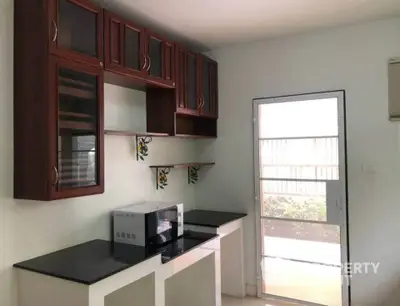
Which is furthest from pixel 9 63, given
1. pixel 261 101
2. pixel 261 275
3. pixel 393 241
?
pixel 393 241

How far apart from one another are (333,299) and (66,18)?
3.43 m

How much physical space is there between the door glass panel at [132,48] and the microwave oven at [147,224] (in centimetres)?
117

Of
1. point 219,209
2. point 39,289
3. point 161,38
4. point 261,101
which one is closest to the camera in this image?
point 39,289

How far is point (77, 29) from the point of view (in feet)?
7.38

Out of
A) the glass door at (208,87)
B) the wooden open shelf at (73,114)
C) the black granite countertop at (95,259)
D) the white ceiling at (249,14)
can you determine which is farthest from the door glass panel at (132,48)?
the black granite countertop at (95,259)

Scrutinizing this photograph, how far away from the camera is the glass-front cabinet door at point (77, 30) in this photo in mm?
2076

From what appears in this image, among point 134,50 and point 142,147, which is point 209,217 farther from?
point 134,50

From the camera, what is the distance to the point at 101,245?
263cm

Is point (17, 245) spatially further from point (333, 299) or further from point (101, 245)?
point (333, 299)

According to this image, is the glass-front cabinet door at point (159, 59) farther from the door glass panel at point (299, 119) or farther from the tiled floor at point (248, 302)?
the tiled floor at point (248, 302)

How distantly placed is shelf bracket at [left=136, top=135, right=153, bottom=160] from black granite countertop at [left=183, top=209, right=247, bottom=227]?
0.81 meters

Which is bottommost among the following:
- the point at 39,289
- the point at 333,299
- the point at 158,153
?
the point at 333,299

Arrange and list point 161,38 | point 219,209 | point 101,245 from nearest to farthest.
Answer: point 101,245 < point 161,38 < point 219,209

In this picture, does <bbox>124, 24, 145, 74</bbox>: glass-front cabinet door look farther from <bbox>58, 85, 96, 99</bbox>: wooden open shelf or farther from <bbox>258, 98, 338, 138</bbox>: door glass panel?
<bbox>258, 98, 338, 138</bbox>: door glass panel
